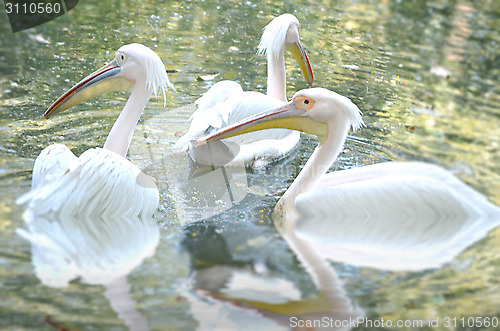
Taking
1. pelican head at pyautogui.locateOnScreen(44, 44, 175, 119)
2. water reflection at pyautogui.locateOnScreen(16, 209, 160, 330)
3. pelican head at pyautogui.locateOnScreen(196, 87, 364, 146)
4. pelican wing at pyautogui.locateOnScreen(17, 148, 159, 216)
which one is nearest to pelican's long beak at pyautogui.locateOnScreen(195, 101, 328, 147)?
pelican head at pyautogui.locateOnScreen(196, 87, 364, 146)

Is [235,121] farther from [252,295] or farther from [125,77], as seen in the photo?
[252,295]

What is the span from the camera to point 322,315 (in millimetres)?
2764

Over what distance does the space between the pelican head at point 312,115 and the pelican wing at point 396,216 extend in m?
0.32

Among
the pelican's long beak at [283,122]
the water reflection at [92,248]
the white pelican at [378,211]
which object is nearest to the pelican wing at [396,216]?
the white pelican at [378,211]

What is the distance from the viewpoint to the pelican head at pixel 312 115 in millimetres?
3529

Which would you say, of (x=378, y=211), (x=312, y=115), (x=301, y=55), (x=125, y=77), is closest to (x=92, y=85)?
(x=125, y=77)

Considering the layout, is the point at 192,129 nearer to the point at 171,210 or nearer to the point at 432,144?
the point at 171,210

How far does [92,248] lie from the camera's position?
10.3 ft

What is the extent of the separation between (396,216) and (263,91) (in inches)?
91.9

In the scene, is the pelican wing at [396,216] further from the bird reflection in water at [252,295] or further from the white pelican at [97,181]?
the white pelican at [97,181]

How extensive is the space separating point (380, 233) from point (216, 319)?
1.11m

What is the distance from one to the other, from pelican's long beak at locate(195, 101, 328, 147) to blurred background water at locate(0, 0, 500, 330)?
437mm

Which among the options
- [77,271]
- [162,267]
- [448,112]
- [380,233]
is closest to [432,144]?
[448,112]

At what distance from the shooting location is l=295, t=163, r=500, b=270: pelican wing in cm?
332
